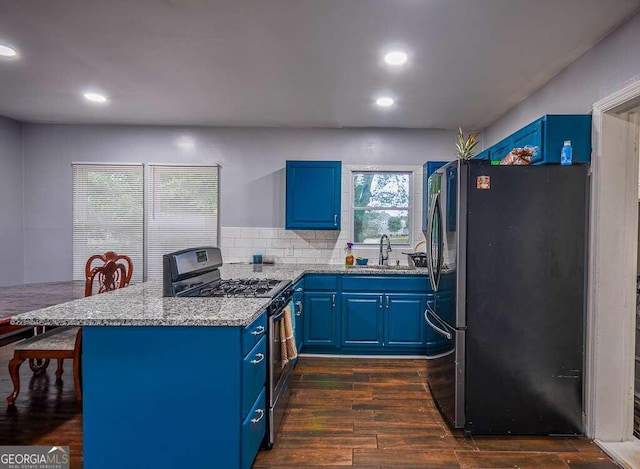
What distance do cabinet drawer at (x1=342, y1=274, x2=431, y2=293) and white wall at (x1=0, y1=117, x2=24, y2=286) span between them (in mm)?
3959

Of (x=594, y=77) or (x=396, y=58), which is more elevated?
(x=396, y=58)

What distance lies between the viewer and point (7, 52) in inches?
101

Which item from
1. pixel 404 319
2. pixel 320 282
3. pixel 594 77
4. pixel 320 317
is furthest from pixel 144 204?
pixel 594 77

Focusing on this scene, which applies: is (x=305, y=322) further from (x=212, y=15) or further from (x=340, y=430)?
(x=212, y=15)

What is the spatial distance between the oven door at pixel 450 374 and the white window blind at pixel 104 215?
3.46 m

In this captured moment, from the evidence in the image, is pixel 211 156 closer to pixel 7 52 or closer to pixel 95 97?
pixel 95 97

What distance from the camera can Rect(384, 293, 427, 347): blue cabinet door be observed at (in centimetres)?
371

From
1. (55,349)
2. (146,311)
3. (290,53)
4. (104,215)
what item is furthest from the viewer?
(104,215)

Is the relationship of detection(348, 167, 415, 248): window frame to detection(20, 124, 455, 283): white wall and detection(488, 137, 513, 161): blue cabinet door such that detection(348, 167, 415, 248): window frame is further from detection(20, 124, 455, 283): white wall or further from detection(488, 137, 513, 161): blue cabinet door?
detection(488, 137, 513, 161): blue cabinet door

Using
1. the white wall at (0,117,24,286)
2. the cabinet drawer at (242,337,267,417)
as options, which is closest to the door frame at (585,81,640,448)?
the cabinet drawer at (242,337,267,417)

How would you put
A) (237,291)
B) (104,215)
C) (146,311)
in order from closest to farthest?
1. (146,311)
2. (237,291)
3. (104,215)

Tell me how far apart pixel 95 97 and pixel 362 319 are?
11.1 feet

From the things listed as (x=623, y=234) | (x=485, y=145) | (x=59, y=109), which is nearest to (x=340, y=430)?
(x=623, y=234)

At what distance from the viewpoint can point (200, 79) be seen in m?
2.97
